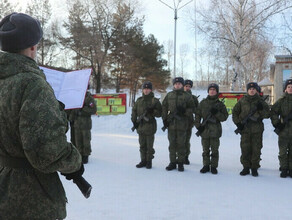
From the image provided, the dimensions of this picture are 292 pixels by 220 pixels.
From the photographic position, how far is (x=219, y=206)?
12.9 ft

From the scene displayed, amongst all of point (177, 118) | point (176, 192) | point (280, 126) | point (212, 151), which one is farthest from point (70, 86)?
point (280, 126)

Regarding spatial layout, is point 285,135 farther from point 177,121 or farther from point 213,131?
point 177,121

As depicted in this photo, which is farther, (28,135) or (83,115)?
(83,115)

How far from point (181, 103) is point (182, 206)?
2746 millimetres

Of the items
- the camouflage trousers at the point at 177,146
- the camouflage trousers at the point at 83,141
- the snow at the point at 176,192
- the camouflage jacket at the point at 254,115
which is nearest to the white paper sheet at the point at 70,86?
the snow at the point at 176,192

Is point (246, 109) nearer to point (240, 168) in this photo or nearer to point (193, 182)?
point (240, 168)

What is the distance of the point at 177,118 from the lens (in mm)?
6105

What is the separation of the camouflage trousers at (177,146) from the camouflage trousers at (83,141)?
80.4 inches

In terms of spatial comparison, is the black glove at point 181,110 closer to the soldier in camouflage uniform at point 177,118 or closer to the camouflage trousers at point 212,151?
the soldier in camouflage uniform at point 177,118

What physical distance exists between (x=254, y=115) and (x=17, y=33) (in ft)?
16.8

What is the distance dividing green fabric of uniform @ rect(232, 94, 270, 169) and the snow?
1.17 feet

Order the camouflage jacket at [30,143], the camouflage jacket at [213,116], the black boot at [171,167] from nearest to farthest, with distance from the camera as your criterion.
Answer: the camouflage jacket at [30,143]
the camouflage jacket at [213,116]
the black boot at [171,167]

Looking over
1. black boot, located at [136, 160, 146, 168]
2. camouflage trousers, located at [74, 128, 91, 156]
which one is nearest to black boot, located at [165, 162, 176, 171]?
black boot, located at [136, 160, 146, 168]

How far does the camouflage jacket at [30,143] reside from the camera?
1.43 m
